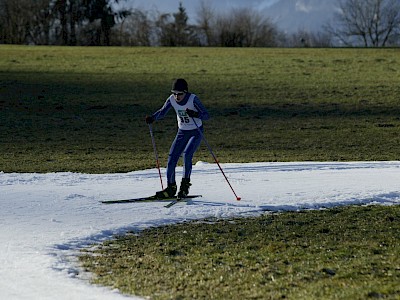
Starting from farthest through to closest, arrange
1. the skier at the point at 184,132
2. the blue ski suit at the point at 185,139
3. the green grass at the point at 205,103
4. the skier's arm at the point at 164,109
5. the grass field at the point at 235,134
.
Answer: the green grass at the point at 205,103 → the skier's arm at the point at 164,109 → the blue ski suit at the point at 185,139 → the skier at the point at 184,132 → the grass field at the point at 235,134

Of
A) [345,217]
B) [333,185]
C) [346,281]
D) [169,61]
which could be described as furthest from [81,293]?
[169,61]

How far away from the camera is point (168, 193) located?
1218cm

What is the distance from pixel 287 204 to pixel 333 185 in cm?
179

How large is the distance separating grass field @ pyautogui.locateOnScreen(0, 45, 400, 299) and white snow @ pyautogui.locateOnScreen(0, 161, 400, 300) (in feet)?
1.54

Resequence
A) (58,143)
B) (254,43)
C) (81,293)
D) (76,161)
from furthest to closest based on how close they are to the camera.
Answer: (254,43) < (58,143) < (76,161) < (81,293)

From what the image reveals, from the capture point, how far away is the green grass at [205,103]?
1967cm

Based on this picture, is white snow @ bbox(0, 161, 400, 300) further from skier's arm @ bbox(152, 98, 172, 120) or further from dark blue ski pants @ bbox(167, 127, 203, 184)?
skier's arm @ bbox(152, 98, 172, 120)

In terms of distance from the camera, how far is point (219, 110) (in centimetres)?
2705

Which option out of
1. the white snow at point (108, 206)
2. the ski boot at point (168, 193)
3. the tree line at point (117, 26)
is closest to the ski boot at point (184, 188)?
the ski boot at point (168, 193)

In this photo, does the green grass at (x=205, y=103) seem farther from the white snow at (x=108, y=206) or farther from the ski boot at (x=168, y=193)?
the ski boot at (x=168, y=193)

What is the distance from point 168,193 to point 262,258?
146 inches

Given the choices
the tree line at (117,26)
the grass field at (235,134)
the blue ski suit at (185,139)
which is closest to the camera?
the grass field at (235,134)

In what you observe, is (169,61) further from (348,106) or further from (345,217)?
(345,217)

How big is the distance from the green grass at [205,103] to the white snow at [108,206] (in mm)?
2474
